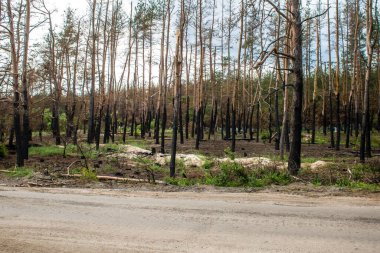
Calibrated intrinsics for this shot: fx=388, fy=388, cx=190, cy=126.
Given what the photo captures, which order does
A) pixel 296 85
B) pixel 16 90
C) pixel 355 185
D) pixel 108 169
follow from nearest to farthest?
1. pixel 355 185
2. pixel 296 85
3. pixel 108 169
4. pixel 16 90

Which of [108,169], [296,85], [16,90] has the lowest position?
[108,169]

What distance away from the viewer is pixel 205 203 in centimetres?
796

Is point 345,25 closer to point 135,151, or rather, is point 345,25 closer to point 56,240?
point 135,151

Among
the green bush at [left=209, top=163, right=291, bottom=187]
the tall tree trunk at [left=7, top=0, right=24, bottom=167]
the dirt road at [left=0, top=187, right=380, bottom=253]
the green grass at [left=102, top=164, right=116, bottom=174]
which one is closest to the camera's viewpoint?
the dirt road at [left=0, top=187, right=380, bottom=253]

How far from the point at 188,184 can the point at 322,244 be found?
6096 mm

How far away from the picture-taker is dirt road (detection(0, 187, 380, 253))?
537 cm

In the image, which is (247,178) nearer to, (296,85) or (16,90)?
(296,85)

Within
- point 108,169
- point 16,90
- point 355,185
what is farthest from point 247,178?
point 16,90

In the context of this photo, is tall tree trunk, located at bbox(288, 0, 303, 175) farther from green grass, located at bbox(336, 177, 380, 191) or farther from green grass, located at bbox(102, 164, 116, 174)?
green grass, located at bbox(102, 164, 116, 174)

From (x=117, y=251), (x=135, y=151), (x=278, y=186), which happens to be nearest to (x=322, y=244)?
(x=117, y=251)

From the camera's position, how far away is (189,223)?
→ 6.46 metres

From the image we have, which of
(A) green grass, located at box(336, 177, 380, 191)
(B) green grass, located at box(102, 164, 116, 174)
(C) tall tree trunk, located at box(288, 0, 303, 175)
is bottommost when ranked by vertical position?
(B) green grass, located at box(102, 164, 116, 174)

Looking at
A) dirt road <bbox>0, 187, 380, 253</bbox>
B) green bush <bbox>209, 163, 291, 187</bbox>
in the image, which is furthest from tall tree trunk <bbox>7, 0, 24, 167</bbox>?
green bush <bbox>209, 163, 291, 187</bbox>

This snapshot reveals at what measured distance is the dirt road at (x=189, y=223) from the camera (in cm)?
537
